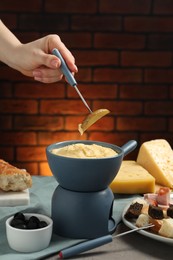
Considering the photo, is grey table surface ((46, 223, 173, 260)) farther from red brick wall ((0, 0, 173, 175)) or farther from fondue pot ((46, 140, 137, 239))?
red brick wall ((0, 0, 173, 175))

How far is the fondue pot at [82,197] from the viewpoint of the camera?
3.66 ft

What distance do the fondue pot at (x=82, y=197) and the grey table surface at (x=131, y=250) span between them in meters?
0.06

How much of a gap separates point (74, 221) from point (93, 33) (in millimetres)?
1660

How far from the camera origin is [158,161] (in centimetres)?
167

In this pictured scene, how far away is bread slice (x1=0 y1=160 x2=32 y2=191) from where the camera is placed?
136 cm

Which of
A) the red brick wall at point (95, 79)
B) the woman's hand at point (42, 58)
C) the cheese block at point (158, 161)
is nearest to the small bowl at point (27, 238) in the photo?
the woman's hand at point (42, 58)

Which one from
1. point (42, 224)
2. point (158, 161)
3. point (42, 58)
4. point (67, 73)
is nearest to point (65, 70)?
point (67, 73)

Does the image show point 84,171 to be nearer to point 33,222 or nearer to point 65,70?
point 33,222

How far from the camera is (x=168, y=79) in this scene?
2711mm

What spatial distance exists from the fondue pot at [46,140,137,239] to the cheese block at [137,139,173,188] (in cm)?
47

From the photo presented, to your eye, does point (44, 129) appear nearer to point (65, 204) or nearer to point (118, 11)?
point (118, 11)

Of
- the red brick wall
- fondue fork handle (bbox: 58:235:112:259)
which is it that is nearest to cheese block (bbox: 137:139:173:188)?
fondue fork handle (bbox: 58:235:112:259)

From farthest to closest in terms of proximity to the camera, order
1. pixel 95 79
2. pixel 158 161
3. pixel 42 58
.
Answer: pixel 95 79
pixel 158 161
pixel 42 58

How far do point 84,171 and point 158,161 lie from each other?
0.61m
